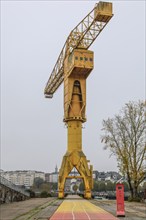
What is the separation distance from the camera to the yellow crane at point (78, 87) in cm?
4641

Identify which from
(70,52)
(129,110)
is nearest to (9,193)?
(129,110)

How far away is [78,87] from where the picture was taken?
165 feet

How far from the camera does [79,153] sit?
47.3 metres

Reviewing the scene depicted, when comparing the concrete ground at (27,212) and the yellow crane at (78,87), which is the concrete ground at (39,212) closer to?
the concrete ground at (27,212)

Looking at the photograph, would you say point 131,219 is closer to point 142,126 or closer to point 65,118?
point 142,126

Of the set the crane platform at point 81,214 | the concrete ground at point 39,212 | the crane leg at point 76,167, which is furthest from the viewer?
the crane leg at point 76,167

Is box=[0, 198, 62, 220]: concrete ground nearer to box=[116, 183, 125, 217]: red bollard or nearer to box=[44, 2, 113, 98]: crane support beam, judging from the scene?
box=[116, 183, 125, 217]: red bollard

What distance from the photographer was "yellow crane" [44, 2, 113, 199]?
152 feet

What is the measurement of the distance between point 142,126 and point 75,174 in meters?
11.5

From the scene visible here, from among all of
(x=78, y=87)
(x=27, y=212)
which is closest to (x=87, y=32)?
(x=78, y=87)

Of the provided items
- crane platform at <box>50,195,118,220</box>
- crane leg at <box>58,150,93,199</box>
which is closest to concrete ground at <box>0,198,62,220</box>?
crane platform at <box>50,195,118,220</box>

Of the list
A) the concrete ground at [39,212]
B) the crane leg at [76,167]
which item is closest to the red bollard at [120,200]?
the concrete ground at [39,212]

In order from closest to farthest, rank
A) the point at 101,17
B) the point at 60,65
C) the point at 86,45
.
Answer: the point at 101,17 → the point at 86,45 → the point at 60,65

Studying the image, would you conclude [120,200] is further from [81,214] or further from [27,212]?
[27,212]
